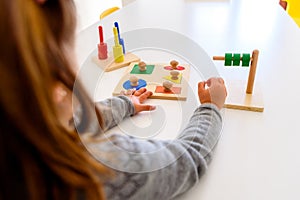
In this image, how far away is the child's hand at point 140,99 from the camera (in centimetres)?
77

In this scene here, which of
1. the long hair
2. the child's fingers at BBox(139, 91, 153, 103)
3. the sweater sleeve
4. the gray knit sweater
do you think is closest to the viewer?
the long hair

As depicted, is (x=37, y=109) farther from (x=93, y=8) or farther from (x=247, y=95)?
(x=93, y=8)

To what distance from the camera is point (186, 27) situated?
1318 mm

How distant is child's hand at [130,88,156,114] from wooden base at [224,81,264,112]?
212mm

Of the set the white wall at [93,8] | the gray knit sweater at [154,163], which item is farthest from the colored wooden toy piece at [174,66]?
the white wall at [93,8]

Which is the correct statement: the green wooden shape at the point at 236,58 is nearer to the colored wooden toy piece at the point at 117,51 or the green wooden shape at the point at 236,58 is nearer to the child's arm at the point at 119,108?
the child's arm at the point at 119,108

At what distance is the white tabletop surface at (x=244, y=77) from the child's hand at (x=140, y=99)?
3 cm

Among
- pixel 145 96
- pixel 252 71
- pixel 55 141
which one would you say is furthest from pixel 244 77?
pixel 55 141

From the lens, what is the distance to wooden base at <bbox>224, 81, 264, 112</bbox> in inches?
30.1

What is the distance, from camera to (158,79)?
90 cm

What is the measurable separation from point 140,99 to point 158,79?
0.41 ft

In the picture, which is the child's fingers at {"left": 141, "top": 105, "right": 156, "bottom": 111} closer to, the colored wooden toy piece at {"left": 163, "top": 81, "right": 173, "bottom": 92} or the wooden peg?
the colored wooden toy piece at {"left": 163, "top": 81, "right": 173, "bottom": 92}

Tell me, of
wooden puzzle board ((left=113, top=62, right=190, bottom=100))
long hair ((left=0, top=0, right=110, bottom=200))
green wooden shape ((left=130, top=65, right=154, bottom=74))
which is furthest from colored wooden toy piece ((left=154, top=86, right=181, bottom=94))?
long hair ((left=0, top=0, right=110, bottom=200))

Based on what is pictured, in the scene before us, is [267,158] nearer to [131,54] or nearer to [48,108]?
[48,108]
